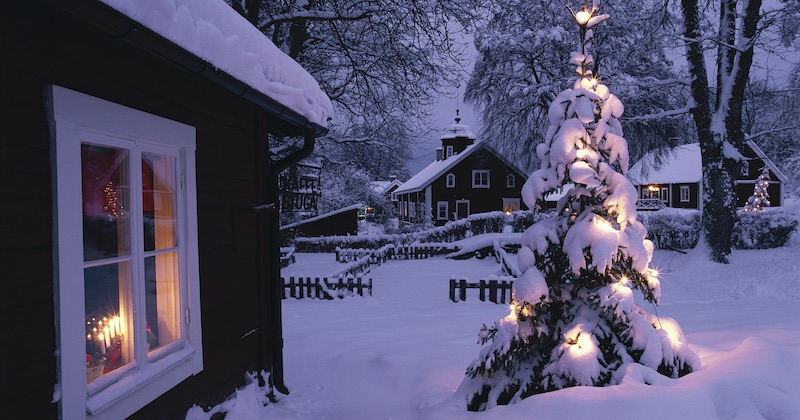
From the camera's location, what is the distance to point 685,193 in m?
38.1

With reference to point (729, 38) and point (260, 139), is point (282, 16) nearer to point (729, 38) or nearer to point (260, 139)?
point (260, 139)

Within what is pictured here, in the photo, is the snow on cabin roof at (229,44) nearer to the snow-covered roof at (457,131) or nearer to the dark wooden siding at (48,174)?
the dark wooden siding at (48,174)

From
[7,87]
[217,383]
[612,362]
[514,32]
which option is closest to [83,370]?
[7,87]

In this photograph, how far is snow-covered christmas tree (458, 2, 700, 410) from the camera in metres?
3.81

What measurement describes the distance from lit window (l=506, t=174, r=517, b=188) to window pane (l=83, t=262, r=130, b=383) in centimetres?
3374

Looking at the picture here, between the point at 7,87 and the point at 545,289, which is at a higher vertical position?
the point at 7,87

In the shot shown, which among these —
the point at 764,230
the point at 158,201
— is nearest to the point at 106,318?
the point at 158,201

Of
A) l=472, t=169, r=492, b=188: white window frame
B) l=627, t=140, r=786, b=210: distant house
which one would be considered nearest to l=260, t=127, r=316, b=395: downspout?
l=472, t=169, r=492, b=188: white window frame

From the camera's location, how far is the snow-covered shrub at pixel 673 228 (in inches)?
701

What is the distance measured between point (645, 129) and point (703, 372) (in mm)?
18840

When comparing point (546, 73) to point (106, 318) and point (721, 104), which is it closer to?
point (721, 104)

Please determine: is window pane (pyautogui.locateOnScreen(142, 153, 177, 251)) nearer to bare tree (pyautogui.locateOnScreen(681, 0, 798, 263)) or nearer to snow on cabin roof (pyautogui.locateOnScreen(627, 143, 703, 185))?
bare tree (pyautogui.locateOnScreen(681, 0, 798, 263))

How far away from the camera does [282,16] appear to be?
31.6 feet

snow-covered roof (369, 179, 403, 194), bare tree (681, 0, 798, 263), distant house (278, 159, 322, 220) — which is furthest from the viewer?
snow-covered roof (369, 179, 403, 194)
